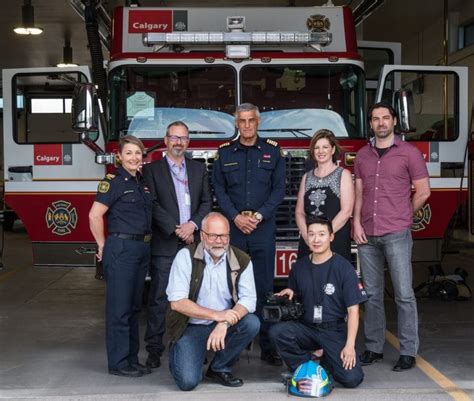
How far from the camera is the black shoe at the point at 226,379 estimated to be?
16.7 ft

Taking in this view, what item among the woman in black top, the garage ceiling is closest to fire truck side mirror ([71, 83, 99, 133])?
the woman in black top

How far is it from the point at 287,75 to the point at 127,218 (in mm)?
2409

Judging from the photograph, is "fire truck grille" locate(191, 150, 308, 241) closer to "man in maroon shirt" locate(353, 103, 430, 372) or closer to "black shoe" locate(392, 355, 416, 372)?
"man in maroon shirt" locate(353, 103, 430, 372)

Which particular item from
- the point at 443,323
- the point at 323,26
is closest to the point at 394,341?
the point at 443,323

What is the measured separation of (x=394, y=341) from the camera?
6.64m

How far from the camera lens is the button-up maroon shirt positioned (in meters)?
5.45

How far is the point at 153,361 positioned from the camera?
560 centimetres

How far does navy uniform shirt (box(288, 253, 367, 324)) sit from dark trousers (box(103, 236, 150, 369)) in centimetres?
111

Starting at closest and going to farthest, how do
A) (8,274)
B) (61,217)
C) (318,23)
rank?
(318,23)
(61,217)
(8,274)

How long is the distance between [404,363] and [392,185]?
1276mm

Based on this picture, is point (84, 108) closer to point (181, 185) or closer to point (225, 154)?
point (181, 185)

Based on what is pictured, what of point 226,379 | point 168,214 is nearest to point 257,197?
point 168,214

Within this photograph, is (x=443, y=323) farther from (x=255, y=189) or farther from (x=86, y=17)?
(x=86, y=17)

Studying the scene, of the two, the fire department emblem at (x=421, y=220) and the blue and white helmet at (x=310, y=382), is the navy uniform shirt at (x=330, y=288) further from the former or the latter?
the fire department emblem at (x=421, y=220)
